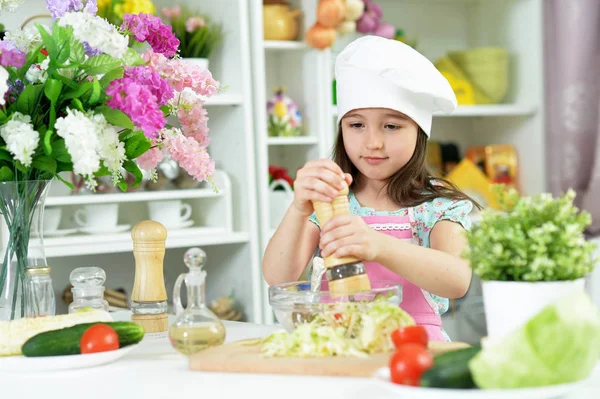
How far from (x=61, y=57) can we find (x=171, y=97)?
0.20 meters

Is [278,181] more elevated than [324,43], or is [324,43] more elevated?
[324,43]

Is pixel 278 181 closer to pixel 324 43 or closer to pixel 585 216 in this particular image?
pixel 324 43

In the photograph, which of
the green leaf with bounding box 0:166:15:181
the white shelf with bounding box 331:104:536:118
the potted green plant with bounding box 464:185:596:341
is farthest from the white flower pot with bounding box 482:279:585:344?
the white shelf with bounding box 331:104:536:118

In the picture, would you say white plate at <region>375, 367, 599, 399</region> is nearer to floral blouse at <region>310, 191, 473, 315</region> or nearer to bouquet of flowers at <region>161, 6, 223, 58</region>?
floral blouse at <region>310, 191, 473, 315</region>

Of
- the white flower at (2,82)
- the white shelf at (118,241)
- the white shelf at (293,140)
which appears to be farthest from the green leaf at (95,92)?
the white shelf at (293,140)

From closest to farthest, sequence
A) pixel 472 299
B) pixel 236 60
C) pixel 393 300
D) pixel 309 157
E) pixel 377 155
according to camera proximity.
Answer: pixel 393 300
pixel 377 155
pixel 236 60
pixel 309 157
pixel 472 299

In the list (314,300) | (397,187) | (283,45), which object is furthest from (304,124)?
(314,300)

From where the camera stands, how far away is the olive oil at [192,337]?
1126 millimetres

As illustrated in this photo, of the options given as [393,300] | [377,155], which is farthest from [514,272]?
[377,155]

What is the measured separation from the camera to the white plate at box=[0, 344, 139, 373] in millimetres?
1113

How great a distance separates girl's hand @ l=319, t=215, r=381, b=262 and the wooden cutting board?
0.16m

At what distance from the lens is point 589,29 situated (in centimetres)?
320

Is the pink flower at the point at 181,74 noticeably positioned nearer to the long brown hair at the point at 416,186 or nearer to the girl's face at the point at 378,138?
the girl's face at the point at 378,138

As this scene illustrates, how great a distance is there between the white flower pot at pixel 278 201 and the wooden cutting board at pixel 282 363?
5.84 ft
